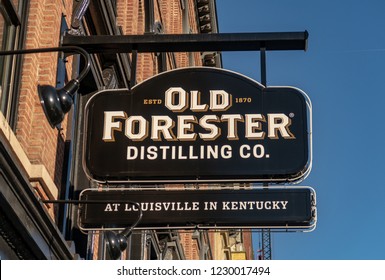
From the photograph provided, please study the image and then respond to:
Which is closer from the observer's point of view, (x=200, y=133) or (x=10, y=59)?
(x=200, y=133)

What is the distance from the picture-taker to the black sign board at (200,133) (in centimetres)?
1123

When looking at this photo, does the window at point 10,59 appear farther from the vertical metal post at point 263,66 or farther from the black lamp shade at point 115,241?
the vertical metal post at point 263,66

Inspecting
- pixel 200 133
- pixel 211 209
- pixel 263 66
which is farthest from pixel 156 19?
pixel 211 209

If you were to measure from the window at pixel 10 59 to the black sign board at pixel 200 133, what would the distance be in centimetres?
101

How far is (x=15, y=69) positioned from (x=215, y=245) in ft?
88.6

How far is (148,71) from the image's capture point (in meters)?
21.3

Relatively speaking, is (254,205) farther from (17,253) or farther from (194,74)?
(17,253)

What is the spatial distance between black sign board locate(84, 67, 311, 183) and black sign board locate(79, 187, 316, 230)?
22 cm

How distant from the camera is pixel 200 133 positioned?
37.6 ft

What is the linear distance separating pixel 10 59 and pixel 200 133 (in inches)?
104

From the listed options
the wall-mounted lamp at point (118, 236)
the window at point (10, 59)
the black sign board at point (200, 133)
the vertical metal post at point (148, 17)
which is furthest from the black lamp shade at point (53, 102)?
the vertical metal post at point (148, 17)

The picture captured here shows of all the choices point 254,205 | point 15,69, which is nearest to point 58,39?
point 15,69

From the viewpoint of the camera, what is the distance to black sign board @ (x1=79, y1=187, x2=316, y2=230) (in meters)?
10.9

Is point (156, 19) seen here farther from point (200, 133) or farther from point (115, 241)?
point (115, 241)
